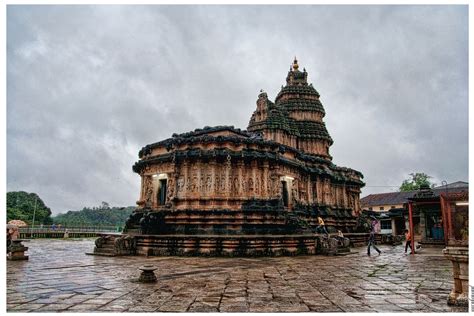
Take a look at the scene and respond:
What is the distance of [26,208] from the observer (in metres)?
57.9

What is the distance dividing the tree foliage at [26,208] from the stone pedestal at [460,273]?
182 ft

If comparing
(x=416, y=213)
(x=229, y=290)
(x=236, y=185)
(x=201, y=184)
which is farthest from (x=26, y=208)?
(x=229, y=290)

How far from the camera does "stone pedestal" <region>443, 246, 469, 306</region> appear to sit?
6.05m

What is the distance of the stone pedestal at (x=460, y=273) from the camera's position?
238 inches

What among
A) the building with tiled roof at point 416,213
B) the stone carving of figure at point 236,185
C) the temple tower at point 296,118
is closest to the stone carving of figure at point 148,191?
the stone carving of figure at point 236,185

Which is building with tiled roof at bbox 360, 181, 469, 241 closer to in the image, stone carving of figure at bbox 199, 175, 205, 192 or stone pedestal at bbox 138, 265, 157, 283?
stone carving of figure at bbox 199, 175, 205, 192

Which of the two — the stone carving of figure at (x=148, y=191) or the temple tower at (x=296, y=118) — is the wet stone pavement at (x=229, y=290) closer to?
the stone carving of figure at (x=148, y=191)

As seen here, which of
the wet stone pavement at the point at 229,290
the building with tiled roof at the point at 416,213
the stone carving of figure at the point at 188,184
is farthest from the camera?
the building with tiled roof at the point at 416,213

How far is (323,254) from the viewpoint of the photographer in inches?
708

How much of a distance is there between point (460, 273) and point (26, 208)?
64.7m

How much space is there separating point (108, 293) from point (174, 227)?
36.5ft

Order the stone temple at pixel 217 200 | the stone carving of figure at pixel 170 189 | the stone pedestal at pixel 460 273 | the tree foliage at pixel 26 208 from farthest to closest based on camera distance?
the tree foliage at pixel 26 208, the stone carving of figure at pixel 170 189, the stone temple at pixel 217 200, the stone pedestal at pixel 460 273

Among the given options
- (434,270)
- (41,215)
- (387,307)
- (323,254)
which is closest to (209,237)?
(323,254)

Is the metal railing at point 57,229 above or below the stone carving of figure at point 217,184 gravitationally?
below
